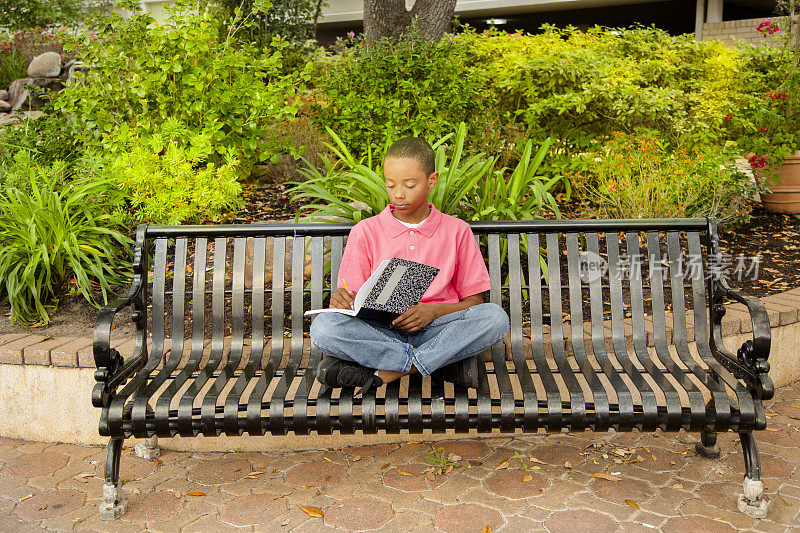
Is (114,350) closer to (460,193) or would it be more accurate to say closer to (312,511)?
(312,511)

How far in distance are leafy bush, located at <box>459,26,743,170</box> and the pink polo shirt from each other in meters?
2.91

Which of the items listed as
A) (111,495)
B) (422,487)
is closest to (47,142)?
(111,495)

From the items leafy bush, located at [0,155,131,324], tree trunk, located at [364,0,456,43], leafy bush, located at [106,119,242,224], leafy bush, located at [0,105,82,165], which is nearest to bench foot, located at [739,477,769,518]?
leafy bush, located at [0,155,131,324]

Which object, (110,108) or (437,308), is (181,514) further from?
(110,108)

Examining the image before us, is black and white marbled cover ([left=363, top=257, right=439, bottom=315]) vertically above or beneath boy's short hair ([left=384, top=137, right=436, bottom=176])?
beneath

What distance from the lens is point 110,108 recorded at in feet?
18.0

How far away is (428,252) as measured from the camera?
10.3 ft

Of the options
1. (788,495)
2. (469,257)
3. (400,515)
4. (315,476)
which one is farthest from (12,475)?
(788,495)

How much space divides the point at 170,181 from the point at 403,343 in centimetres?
254

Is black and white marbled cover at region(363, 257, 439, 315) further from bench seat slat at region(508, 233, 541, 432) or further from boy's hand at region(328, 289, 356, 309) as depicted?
bench seat slat at region(508, 233, 541, 432)

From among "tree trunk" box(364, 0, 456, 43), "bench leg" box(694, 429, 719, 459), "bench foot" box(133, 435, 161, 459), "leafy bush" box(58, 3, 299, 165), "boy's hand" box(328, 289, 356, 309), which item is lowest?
"bench leg" box(694, 429, 719, 459)

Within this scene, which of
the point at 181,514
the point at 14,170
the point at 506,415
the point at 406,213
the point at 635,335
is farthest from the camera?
the point at 14,170

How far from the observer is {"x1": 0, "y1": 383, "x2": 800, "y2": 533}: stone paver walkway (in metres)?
2.83

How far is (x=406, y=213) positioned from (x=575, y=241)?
918mm
